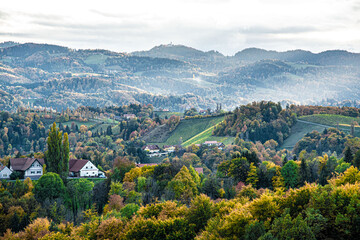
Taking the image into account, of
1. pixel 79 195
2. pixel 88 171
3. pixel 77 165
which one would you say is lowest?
pixel 79 195

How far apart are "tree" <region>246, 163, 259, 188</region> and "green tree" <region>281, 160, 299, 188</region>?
19.0 ft

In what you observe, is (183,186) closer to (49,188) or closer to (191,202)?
(191,202)

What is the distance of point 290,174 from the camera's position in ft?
331

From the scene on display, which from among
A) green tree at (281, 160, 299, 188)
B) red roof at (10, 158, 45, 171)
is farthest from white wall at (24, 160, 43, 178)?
green tree at (281, 160, 299, 188)

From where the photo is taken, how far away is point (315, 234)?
160ft

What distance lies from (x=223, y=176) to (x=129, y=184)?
21.2 m

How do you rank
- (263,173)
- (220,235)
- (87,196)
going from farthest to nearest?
(263,173) < (87,196) < (220,235)

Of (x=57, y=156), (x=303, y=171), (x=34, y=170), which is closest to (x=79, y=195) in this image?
(x=57, y=156)

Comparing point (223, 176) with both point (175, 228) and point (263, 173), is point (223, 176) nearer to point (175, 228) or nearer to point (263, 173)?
point (263, 173)

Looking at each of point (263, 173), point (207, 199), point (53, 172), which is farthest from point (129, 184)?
point (207, 199)

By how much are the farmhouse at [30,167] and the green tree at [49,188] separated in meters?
15.3

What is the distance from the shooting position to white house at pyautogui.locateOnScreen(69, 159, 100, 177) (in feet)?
388

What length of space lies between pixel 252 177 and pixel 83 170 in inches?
1541

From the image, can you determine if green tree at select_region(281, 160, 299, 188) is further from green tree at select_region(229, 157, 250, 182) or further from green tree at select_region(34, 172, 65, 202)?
green tree at select_region(34, 172, 65, 202)
